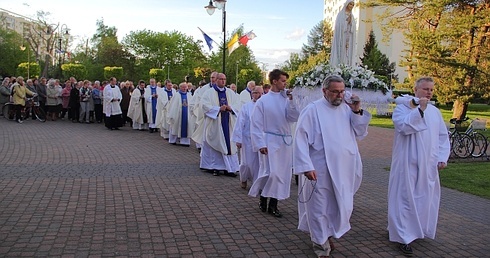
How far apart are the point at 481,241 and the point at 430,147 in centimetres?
150

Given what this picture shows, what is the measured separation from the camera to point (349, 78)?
22.8 feet

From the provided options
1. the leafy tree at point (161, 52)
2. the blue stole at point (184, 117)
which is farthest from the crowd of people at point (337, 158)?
the leafy tree at point (161, 52)

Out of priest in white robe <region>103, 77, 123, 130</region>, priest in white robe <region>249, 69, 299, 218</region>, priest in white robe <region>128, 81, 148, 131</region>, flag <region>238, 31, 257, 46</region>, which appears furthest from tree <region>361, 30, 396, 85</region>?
priest in white robe <region>249, 69, 299, 218</region>

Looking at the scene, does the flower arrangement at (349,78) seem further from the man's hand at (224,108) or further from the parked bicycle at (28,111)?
the parked bicycle at (28,111)

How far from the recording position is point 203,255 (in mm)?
4992

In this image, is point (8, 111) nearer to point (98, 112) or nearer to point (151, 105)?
point (98, 112)

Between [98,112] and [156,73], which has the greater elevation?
[156,73]

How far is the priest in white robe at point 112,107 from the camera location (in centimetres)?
1916

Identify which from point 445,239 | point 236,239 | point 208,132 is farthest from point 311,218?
point 208,132

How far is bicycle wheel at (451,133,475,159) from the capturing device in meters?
14.4

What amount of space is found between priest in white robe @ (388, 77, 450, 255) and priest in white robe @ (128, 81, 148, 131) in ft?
50.6

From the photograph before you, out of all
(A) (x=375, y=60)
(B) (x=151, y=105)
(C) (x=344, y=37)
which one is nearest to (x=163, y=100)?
(B) (x=151, y=105)

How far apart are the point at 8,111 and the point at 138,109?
6704mm

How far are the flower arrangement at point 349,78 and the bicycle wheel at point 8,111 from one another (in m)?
17.5
